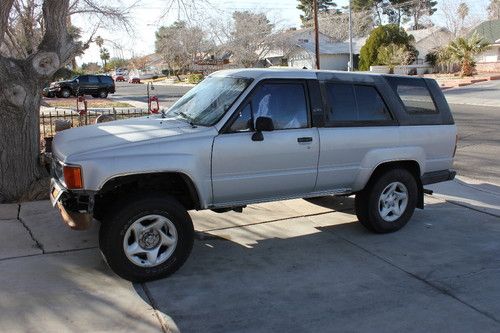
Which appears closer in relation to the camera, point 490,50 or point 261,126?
point 261,126

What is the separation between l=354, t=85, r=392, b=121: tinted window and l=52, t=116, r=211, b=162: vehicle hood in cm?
188

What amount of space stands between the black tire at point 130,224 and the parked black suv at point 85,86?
3665 cm

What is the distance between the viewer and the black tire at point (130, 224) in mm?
4500

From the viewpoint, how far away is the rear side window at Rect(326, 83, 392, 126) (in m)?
5.64

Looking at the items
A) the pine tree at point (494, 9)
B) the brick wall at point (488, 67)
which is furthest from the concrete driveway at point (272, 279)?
the pine tree at point (494, 9)

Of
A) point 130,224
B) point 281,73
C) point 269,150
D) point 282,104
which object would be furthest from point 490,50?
point 130,224

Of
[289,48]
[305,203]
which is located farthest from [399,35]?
[305,203]

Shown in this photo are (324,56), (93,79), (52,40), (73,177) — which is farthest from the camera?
(324,56)

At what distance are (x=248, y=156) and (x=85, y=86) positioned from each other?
37020mm

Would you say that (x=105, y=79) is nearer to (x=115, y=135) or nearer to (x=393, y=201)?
(x=393, y=201)

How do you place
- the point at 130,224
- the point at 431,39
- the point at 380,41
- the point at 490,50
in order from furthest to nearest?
the point at 431,39 → the point at 490,50 → the point at 380,41 → the point at 130,224

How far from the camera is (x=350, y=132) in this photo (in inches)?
221

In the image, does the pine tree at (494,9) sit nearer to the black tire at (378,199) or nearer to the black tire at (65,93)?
the black tire at (65,93)

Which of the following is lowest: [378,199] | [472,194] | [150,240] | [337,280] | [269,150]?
[337,280]
